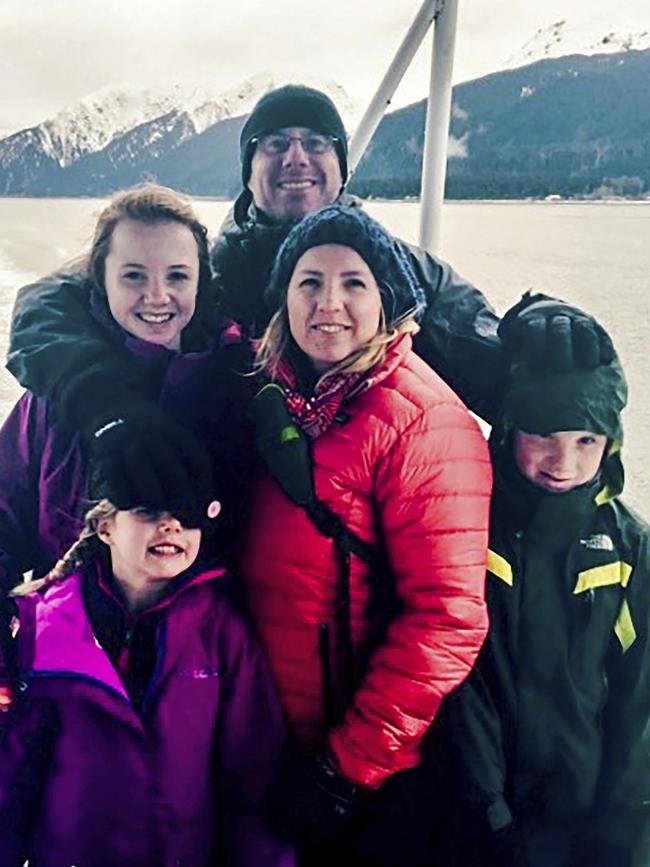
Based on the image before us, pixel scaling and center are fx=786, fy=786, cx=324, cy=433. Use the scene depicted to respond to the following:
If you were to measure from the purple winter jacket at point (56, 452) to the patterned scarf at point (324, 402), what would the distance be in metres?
0.14

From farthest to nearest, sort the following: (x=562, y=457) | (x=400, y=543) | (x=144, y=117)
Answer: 1. (x=144, y=117)
2. (x=562, y=457)
3. (x=400, y=543)

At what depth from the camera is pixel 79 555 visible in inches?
44.8

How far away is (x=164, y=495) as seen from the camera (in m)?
1.07

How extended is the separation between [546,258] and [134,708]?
5528mm

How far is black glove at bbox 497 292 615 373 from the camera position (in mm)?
1142

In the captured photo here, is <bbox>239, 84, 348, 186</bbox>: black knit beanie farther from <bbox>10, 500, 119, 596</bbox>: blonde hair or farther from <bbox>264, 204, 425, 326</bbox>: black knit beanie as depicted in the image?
<bbox>10, 500, 119, 596</bbox>: blonde hair

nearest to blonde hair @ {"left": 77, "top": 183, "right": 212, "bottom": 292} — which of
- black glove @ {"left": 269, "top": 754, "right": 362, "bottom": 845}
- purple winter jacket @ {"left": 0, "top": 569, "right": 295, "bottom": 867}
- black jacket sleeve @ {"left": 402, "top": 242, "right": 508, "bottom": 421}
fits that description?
black jacket sleeve @ {"left": 402, "top": 242, "right": 508, "bottom": 421}

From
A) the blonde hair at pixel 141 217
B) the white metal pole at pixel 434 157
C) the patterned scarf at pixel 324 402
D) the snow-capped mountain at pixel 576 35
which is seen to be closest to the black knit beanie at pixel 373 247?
the patterned scarf at pixel 324 402

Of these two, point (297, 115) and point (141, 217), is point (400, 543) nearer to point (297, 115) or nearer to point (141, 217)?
point (141, 217)

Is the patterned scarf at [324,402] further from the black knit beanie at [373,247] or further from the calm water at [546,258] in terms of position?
the calm water at [546,258]

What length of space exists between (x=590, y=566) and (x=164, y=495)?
645 millimetres

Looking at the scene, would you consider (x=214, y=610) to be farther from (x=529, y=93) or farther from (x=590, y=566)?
(x=529, y=93)

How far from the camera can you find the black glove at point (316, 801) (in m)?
1.11

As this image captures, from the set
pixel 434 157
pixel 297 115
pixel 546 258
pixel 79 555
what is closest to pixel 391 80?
pixel 434 157
